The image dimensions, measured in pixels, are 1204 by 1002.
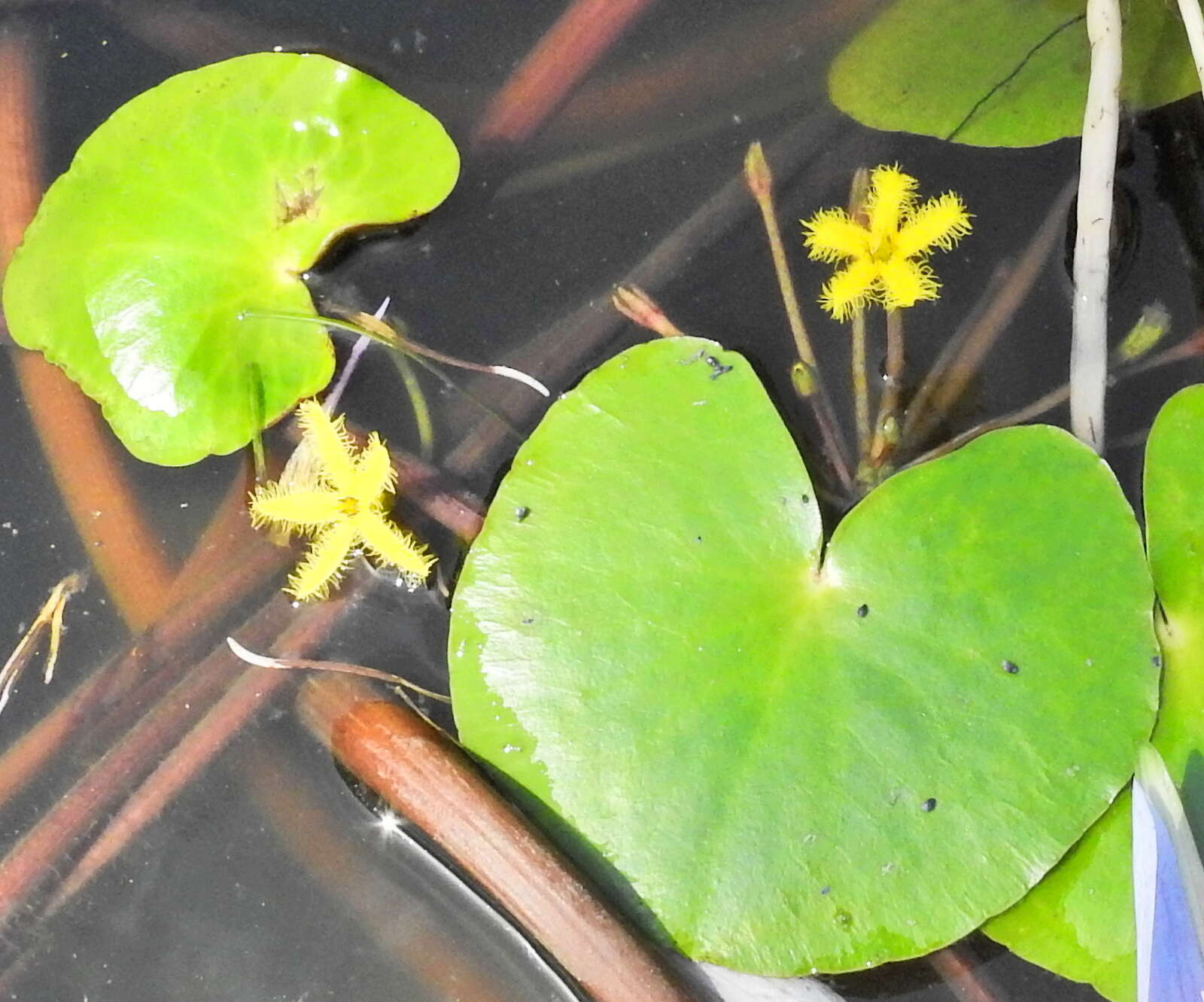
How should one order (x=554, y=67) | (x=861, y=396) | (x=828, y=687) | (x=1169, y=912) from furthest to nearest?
(x=554, y=67)
(x=861, y=396)
(x=828, y=687)
(x=1169, y=912)

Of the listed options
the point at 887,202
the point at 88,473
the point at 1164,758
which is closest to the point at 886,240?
the point at 887,202

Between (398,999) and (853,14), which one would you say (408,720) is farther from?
(853,14)

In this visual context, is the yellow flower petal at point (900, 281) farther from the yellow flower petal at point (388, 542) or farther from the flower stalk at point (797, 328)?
the yellow flower petal at point (388, 542)

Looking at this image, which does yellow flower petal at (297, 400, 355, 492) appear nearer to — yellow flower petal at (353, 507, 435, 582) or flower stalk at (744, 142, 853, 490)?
yellow flower petal at (353, 507, 435, 582)

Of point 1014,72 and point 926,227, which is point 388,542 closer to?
point 926,227

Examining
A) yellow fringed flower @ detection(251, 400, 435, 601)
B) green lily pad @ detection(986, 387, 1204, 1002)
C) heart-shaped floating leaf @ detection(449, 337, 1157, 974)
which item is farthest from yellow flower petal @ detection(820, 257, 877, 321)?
yellow fringed flower @ detection(251, 400, 435, 601)
